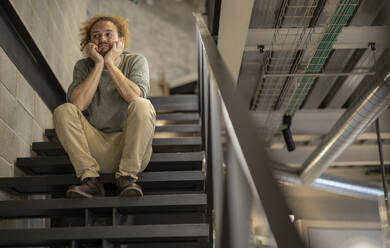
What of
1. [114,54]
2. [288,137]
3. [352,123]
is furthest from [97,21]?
[288,137]

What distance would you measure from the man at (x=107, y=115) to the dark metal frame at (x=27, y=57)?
1.51 feet

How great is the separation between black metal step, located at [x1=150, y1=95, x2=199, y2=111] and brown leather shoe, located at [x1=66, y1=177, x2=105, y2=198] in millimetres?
1609

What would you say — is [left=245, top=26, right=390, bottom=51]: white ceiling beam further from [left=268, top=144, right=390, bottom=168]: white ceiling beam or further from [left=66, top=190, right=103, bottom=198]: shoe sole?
[left=268, top=144, right=390, bottom=168]: white ceiling beam

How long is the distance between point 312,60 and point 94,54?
8.05 ft

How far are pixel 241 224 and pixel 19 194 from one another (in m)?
2.44

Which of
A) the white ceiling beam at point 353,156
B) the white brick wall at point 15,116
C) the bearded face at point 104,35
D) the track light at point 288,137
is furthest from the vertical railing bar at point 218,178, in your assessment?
the white ceiling beam at point 353,156

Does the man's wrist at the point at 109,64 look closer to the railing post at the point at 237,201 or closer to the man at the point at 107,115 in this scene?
the man at the point at 107,115

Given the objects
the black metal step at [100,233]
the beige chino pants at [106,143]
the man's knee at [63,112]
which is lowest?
the black metal step at [100,233]

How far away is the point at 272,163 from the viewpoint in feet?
2.18

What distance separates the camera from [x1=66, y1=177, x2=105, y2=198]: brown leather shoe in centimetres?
241

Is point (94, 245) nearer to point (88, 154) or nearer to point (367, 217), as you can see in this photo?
point (88, 154)

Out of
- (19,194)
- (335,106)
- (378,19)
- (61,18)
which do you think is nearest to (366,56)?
(378,19)

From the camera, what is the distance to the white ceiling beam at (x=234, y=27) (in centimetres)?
389

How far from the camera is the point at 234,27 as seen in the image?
4.18 metres
